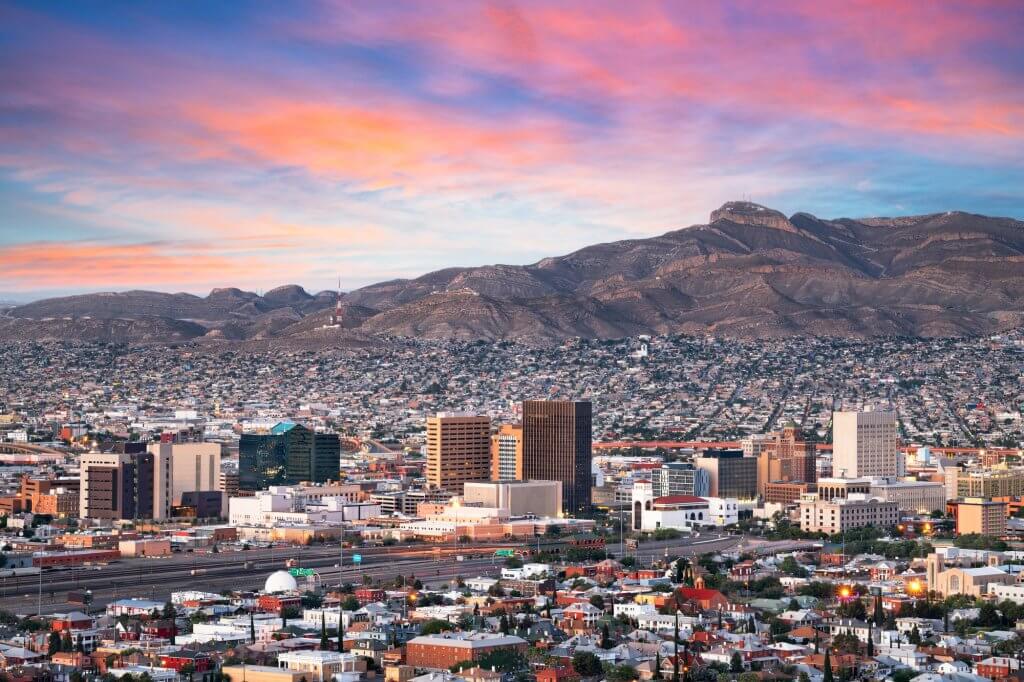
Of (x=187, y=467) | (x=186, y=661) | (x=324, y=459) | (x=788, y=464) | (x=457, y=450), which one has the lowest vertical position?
(x=186, y=661)

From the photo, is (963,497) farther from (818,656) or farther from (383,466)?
(818,656)

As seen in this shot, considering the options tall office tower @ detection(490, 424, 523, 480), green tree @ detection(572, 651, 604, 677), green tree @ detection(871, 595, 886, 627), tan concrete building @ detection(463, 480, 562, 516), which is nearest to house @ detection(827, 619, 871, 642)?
green tree @ detection(871, 595, 886, 627)

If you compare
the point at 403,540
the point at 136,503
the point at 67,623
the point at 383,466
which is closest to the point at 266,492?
the point at 136,503

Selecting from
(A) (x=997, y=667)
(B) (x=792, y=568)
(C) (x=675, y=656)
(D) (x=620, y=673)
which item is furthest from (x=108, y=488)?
(A) (x=997, y=667)

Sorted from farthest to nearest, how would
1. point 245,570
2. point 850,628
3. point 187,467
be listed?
1. point 187,467
2. point 245,570
3. point 850,628

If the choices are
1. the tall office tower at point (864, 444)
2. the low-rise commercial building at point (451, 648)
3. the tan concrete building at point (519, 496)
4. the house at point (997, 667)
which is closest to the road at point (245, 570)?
the tan concrete building at point (519, 496)

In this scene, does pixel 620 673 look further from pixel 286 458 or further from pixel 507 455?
pixel 286 458

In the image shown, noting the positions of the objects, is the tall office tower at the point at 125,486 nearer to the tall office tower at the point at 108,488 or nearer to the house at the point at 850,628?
the tall office tower at the point at 108,488
